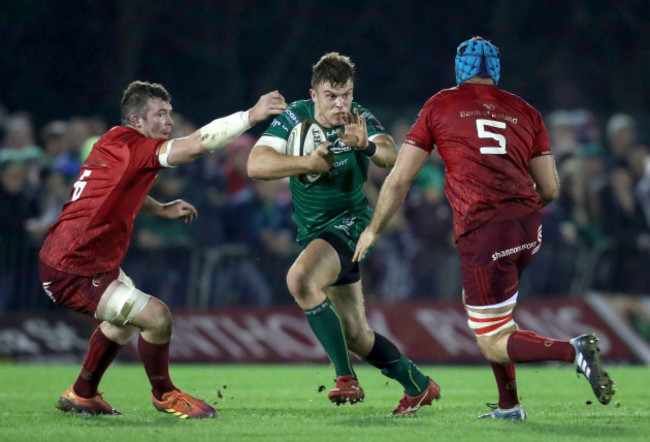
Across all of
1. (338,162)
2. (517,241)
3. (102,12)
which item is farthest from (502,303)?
(102,12)

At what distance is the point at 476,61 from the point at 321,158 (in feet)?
4.08

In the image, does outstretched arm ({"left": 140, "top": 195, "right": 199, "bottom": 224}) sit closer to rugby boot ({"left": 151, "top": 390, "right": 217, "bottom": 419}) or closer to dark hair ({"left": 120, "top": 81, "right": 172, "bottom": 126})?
dark hair ({"left": 120, "top": 81, "right": 172, "bottom": 126})

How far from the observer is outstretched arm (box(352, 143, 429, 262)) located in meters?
7.47

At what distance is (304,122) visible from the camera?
852cm

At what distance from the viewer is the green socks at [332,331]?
320 inches

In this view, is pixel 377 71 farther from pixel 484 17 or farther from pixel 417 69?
pixel 484 17

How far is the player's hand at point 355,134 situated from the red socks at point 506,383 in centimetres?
174

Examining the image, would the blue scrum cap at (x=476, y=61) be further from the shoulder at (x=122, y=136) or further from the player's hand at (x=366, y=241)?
the shoulder at (x=122, y=136)

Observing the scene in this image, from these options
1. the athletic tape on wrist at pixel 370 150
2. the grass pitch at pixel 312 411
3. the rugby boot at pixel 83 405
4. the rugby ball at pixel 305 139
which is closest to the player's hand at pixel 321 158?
the athletic tape on wrist at pixel 370 150

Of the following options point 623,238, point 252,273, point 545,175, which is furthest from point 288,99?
point 545,175

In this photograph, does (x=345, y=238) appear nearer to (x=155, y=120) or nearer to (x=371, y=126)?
(x=371, y=126)

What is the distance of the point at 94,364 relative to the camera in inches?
333

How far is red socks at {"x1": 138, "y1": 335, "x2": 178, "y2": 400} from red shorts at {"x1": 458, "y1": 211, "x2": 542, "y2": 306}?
222 centimetres

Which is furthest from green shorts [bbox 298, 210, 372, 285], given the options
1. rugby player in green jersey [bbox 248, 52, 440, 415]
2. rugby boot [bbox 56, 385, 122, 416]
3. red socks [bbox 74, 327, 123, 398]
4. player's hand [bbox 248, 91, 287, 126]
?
rugby boot [bbox 56, 385, 122, 416]
